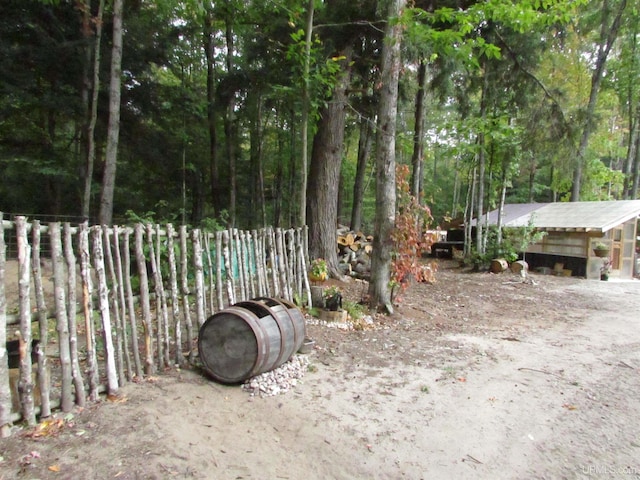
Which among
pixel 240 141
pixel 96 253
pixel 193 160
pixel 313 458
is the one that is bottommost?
pixel 313 458

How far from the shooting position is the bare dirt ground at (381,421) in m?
2.36

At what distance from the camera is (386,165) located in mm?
5914

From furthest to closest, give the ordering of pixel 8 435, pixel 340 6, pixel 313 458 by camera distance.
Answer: pixel 340 6 < pixel 313 458 < pixel 8 435

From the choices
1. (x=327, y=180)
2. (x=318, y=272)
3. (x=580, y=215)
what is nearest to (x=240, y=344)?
(x=318, y=272)

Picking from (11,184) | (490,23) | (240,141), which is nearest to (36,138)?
(11,184)

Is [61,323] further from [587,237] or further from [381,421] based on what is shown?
[587,237]

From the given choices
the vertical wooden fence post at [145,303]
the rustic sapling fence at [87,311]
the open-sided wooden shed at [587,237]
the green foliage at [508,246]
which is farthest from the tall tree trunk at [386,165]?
the open-sided wooden shed at [587,237]

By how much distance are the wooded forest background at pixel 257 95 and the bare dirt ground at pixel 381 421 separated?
291 centimetres

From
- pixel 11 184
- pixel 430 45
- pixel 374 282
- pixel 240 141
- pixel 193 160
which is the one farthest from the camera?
pixel 240 141

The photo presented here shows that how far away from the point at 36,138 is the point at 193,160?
4.58 m

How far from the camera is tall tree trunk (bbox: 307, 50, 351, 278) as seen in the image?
7.74m

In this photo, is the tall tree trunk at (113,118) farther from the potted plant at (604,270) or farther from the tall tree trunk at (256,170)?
the potted plant at (604,270)

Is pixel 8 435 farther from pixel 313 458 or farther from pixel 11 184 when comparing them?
pixel 11 184

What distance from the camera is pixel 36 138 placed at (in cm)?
1013
